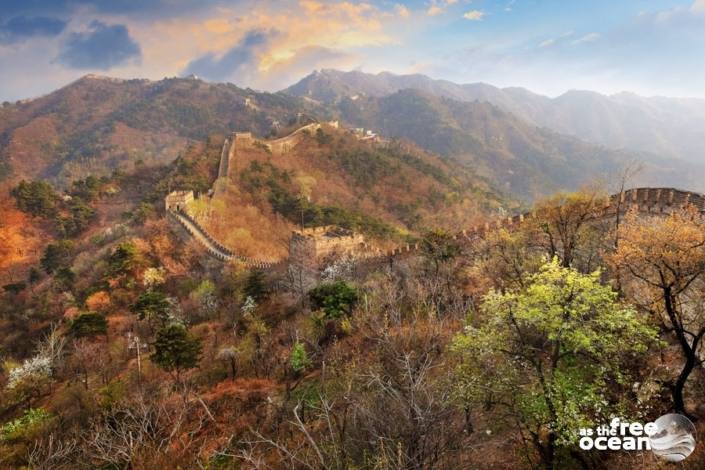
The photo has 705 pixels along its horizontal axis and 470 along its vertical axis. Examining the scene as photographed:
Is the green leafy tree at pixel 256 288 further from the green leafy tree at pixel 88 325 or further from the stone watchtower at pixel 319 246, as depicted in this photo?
the green leafy tree at pixel 88 325

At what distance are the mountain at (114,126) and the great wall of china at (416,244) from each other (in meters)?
85.9

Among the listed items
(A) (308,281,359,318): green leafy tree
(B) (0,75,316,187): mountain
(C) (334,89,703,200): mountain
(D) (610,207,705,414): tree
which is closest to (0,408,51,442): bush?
(A) (308,281,359,318): green leafy tree

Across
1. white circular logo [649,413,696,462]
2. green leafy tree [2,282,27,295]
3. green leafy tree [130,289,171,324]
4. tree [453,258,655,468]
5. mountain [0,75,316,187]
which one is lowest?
green leafy tree [2,282,27,295]

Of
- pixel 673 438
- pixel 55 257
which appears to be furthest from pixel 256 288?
pixel 55 257

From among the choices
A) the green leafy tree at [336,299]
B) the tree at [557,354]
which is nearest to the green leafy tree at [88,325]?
the green leafy tree at [336,299]

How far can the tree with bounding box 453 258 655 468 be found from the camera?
8.20 metres

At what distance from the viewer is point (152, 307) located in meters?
26.3

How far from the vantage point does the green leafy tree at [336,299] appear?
20719mm

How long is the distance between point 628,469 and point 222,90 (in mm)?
214625

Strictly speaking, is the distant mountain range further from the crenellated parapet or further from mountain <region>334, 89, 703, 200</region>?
the crenellated parapet

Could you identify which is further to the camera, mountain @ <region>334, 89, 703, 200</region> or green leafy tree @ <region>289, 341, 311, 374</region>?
mountain @ <region>334, 89, 703, 200</region>

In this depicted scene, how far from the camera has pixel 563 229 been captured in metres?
18.1

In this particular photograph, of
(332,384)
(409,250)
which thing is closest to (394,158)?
(409,250)

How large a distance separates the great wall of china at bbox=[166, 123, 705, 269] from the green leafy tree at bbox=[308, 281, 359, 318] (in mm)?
6919
